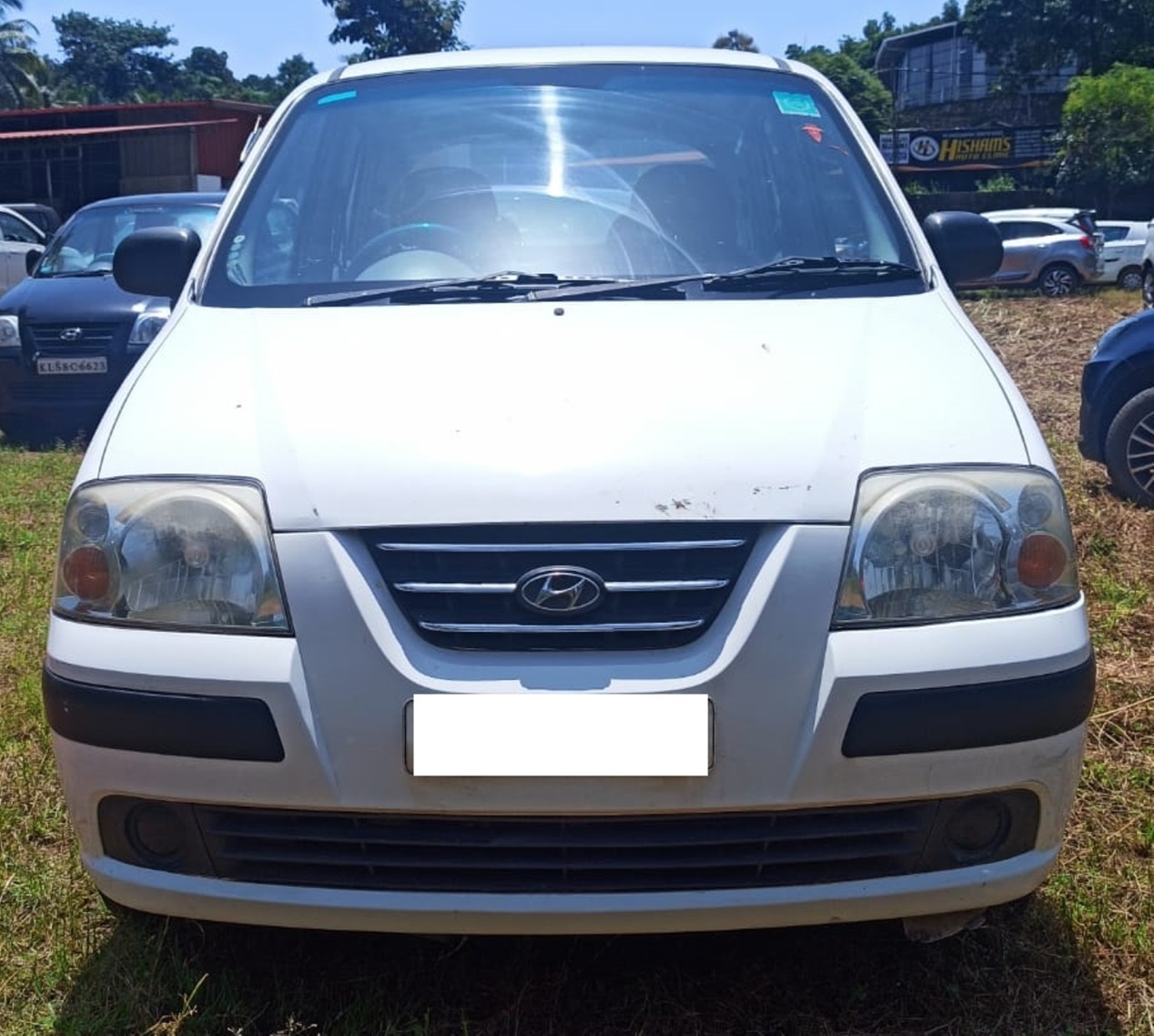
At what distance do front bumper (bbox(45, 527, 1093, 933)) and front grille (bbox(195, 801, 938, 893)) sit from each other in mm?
14

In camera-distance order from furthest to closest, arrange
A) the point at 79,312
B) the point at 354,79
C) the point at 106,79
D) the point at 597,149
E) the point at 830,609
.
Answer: the point at 106,79
the point at 79,312
the point at 354,79
the point at 597,149
the point at 830,609

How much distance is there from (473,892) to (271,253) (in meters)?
1.60

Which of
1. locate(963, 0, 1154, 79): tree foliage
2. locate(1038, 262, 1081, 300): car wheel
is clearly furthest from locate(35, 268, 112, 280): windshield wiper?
locate(963, 0, 1154, 79): tree foliage

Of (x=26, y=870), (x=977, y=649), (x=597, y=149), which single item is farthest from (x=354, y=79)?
(x=977, y=649)

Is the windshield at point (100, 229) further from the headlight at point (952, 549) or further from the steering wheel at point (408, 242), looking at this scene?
the headlight at point (952, 549)

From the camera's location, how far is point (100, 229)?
375 inches

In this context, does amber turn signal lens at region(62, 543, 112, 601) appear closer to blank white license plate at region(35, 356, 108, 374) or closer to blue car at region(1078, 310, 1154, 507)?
blue car at region(1078, 310, 1154, 507)

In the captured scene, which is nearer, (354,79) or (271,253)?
(271,253)

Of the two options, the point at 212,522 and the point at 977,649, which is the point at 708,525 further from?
the point at 212,522

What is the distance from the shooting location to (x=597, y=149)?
131 inches

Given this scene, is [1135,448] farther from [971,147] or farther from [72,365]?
[971,147]

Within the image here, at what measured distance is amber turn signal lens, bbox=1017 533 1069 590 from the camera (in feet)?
7.09

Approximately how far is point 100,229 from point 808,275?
7785mm

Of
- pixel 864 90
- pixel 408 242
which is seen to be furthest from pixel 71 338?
pixel 864 90
